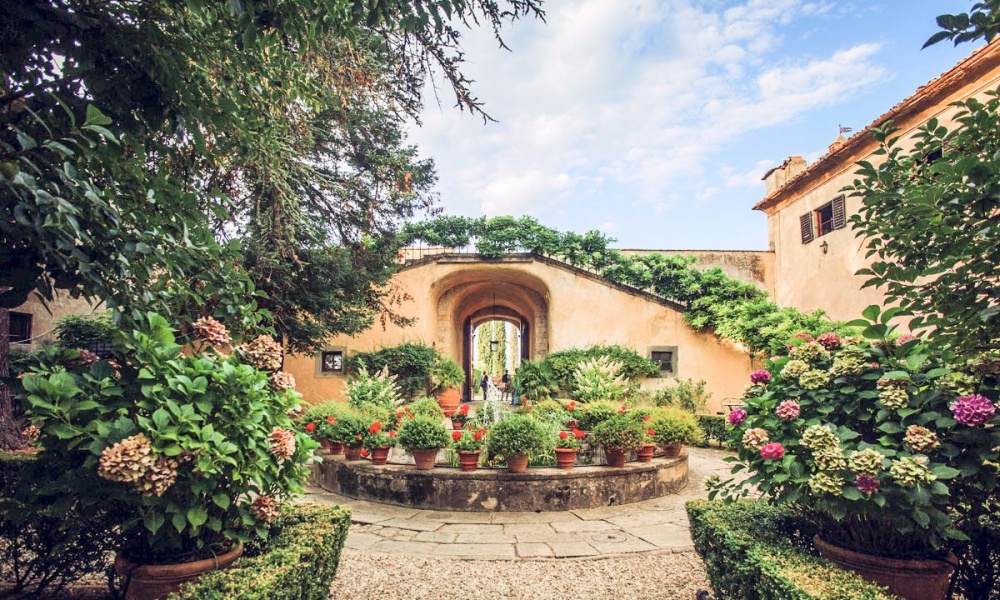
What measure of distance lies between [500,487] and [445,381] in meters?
9.45

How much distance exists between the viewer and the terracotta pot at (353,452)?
Answer: 7562mm

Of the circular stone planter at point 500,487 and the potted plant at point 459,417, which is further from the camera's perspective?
the potted plant at point 459,417

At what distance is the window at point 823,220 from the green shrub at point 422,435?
511 inches

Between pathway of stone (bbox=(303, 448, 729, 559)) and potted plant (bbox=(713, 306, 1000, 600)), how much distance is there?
239cm

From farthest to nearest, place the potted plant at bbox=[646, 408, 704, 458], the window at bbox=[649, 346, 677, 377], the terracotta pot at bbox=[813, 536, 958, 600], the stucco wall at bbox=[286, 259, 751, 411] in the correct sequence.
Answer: the window at bbox=[649, 346, 677, 377]
the stucco wall at bbox=[286, 259, 751, 411]
the potted plant at bbox=[646, 408, 704, 458]
the terracotta pot at bbox=[813, 536, 958, 600]

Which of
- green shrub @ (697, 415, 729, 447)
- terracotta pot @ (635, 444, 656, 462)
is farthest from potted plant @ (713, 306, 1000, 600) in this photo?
green shrub @ (697, 415, 729, 447)

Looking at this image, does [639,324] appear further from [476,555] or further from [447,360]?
[476,555]

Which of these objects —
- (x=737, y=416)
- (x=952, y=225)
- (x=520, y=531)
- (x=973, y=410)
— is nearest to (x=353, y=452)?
(x=520, y=531)

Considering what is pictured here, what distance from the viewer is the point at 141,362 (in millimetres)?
2627

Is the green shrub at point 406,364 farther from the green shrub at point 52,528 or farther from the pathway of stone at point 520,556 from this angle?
the green shrub at point 52,528

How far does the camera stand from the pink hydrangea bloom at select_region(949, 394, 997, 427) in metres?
2.58

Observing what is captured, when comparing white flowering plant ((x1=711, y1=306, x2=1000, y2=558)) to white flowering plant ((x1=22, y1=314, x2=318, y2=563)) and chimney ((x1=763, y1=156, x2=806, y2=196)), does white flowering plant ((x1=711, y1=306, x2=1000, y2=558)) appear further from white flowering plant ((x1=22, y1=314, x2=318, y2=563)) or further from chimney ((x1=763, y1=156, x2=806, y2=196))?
→ chimney ((x1=763, y1=156, x2=806, y2=196))

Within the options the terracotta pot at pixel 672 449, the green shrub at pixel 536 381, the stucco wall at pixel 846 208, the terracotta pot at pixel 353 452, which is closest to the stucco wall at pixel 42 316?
the terracotta pot at pixel 353 452

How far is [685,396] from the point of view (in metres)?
14.8
